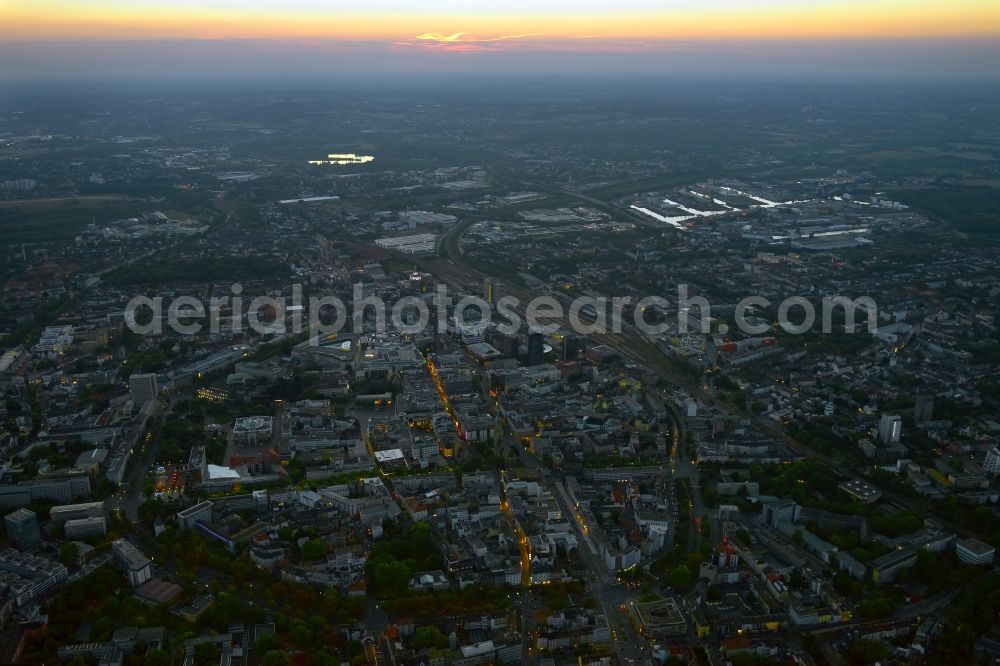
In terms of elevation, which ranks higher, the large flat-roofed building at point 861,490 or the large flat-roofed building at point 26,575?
the large flat-roofed building at point 26,575

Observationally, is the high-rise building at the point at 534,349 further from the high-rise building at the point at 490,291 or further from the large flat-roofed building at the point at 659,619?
the large flat-roofed building at the point at 659,619

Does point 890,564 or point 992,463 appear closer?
point 890,564

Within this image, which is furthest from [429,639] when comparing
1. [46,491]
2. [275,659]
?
[46,491]

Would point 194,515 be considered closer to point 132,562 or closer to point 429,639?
point 132,562

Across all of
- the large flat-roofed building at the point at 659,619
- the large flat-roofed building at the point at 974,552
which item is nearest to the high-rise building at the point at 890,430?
the large flat-roofed building at the point at 974,552

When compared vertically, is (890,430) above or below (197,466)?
above

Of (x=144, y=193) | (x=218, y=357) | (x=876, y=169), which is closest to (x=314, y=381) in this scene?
(x=218, y=357)
